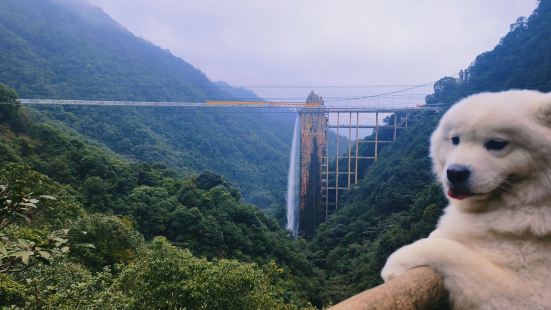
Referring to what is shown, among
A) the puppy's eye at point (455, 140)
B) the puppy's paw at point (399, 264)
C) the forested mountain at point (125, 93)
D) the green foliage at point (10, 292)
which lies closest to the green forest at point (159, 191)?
the green foliage at point (10, 292)

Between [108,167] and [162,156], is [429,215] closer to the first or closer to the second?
[108,167]

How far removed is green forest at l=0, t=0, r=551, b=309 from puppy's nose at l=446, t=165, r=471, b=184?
1.70m

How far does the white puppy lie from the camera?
1.27 m

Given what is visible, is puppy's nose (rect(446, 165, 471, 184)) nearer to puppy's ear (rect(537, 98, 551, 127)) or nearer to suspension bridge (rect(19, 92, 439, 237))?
puppy's ear (rect(537, 98, 551, 127))

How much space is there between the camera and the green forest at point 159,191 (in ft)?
28.0

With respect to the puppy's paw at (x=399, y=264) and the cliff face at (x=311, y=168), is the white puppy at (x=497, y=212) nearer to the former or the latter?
the puppy's paw at (x=399, y=264)

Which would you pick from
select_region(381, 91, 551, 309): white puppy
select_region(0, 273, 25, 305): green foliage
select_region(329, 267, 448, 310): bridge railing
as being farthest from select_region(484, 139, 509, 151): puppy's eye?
select_region(0, 273, 25, 305): green foliage

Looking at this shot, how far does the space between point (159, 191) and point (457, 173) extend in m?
21.7

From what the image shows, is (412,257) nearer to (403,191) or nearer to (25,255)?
(25,255)

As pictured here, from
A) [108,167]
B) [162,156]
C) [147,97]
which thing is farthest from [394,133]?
[147,97]

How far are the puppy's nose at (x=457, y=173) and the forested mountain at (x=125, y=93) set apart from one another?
34650 mm

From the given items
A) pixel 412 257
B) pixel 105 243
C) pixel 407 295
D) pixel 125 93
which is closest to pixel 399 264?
pixel 412 257

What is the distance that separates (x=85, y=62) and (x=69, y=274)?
4438 centimetres

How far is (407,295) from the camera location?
1.12 metres
